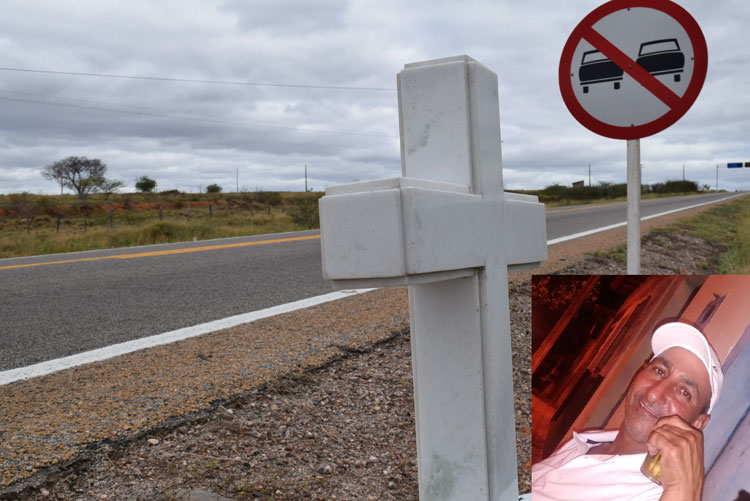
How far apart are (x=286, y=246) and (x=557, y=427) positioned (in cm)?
943

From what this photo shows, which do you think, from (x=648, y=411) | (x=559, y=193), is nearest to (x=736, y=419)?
(x=648, y=411)

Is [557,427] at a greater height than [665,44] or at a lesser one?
lesser

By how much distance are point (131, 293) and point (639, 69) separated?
490cm

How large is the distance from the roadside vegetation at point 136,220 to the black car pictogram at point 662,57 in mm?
12980

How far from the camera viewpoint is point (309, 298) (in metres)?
5.27

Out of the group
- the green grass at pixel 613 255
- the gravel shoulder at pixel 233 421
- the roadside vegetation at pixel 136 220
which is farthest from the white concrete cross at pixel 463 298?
the roadside vegetation at pixel 136 220

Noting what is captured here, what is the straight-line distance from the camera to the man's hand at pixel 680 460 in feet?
3.57

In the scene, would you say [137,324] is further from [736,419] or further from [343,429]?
[736,419]

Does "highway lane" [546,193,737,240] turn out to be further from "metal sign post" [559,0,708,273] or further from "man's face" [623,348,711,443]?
Result: "man's face" [623,348,711,443]

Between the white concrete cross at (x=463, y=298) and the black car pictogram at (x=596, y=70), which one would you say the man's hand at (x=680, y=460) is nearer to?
the white concrete cross at (x=463, y=298)

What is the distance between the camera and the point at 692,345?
3.73 ft

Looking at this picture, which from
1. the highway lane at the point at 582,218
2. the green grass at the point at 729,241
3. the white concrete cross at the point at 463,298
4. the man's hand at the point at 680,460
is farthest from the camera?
the highway lane at the point at 582,218

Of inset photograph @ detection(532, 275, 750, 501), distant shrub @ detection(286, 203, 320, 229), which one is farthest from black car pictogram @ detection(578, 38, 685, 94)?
distant shrub @ detection(286, 203, 320, 229)

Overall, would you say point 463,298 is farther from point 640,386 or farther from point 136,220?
point 136,220
